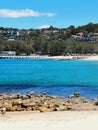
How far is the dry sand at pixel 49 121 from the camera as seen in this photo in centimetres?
2034

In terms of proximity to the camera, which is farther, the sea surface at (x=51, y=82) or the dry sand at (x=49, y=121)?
the sea surface at (x=51, y=82)

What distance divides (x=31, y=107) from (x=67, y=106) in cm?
247

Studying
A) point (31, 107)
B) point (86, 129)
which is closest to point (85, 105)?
point (31, 107)

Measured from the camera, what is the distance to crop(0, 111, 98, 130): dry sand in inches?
801

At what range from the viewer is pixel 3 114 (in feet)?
84.4

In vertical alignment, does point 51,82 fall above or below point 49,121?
below

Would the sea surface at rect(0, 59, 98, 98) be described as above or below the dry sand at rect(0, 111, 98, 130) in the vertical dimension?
below

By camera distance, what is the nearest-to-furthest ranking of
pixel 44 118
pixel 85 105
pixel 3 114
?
pixel 44 118 → pixel 3 114 → pixel 85 105

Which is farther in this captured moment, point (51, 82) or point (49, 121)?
point (51, 82)

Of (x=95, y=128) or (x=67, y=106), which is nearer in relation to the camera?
(x=95, y=128)

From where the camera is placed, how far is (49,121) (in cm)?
2239

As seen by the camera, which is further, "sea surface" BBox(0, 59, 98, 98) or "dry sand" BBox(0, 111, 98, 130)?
"sea surface" BBox(0, 59, 98, 98)

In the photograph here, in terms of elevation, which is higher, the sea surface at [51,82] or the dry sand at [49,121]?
the dry sand at [49,121]

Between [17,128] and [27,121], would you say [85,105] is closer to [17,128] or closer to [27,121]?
[27,121]
